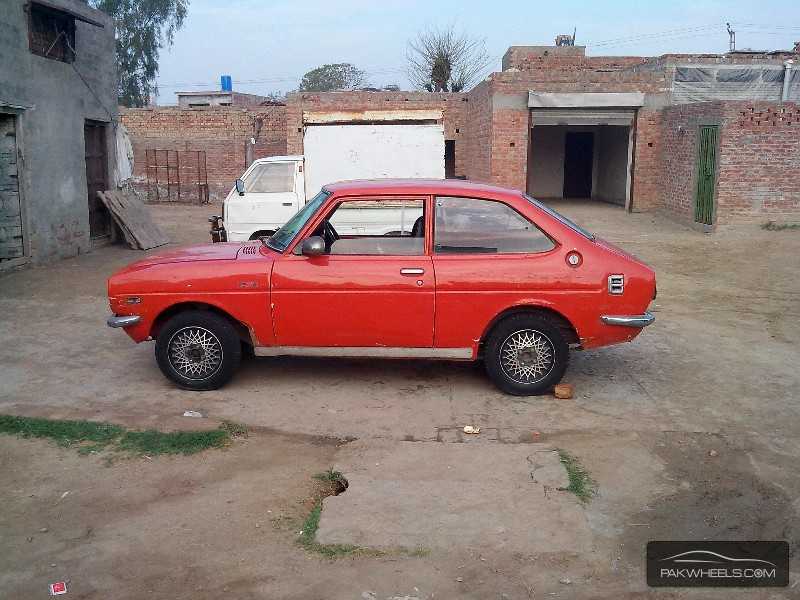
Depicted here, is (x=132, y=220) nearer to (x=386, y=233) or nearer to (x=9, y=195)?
(x=9, y=195)

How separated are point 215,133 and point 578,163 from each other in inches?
493

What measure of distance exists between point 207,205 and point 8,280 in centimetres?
1556

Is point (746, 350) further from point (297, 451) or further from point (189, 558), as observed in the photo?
point (189, 558)

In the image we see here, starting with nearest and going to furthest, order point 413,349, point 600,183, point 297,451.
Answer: point 297,451 < point 413,349 < point 600,183

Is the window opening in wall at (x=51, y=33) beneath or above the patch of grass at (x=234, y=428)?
above

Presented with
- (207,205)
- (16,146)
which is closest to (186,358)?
(16,146)

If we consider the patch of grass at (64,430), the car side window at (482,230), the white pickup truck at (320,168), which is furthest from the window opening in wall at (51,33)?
the car side window at (482,230)

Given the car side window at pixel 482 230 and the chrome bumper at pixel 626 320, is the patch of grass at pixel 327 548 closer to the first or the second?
the car side window at pixel 482 230

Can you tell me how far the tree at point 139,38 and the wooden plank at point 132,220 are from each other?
32.7 m

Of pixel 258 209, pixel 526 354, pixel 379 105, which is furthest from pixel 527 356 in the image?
pixel 379 105

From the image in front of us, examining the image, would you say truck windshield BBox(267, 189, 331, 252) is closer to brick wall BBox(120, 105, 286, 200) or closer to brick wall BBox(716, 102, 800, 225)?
brick wall BBox(716, 102, 800, 225)

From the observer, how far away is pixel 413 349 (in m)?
5.99

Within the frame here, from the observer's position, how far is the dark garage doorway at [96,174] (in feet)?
46.9

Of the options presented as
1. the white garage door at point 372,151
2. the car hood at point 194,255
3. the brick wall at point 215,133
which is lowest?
the car hood at point 194,255
